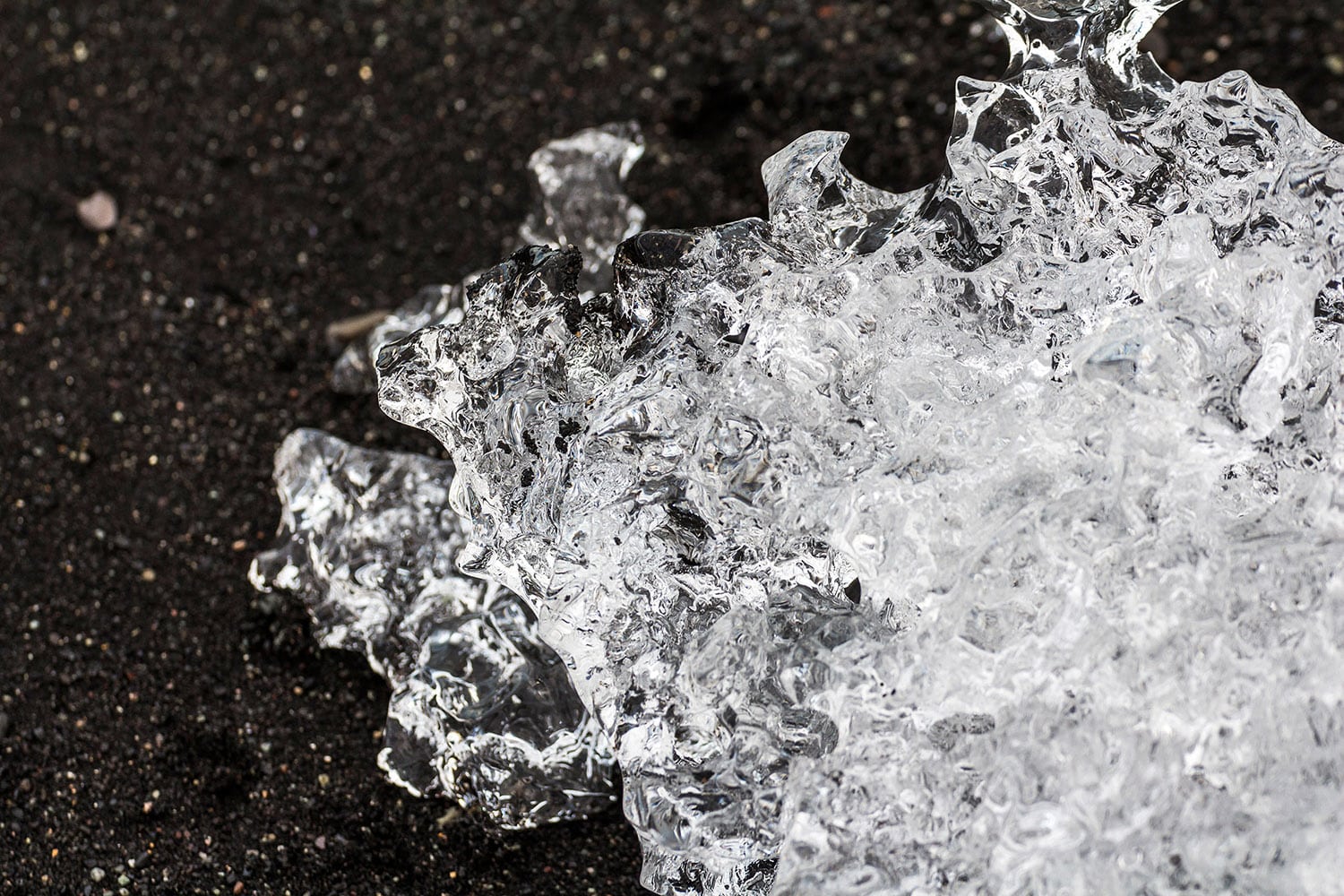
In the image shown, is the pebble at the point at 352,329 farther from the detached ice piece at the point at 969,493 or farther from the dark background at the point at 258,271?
the detached ice piece at the point at 969,493

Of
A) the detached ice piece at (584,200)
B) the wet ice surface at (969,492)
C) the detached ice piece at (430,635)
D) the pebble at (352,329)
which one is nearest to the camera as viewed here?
the wet ice surface at (969,492)

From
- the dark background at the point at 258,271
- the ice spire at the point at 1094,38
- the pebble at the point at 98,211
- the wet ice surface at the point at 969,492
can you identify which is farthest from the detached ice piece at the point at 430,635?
the ice spire at the point at 1094,38

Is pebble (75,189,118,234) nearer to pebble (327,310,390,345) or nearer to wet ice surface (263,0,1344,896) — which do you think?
pebble (327,310,390,345)

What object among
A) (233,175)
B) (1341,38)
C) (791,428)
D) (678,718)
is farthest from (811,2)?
(678,718)

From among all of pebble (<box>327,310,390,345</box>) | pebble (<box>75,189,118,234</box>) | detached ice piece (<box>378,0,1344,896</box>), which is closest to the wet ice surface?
detached ice piece (<box>378,0,1344,896</box>)

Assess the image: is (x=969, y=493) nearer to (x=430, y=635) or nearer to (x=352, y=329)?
(x=430, y=635)

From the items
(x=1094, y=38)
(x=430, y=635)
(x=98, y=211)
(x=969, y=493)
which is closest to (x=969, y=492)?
(x=969, y=493)
